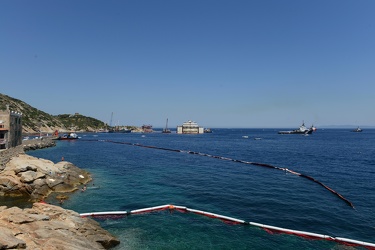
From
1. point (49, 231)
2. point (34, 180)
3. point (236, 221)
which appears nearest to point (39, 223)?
point (49, 231)

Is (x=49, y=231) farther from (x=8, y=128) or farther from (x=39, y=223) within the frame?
(x=8, y=128)

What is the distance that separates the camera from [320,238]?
25.8 meters

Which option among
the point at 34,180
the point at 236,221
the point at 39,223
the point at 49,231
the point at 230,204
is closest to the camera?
the point at 49,231

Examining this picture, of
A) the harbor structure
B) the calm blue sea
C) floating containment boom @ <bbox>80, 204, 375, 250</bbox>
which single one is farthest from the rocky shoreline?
the harbor structure

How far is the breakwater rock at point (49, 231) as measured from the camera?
17.5 metres

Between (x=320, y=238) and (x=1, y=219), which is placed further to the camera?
(x=320, y=238)

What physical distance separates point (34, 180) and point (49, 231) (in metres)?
23.9

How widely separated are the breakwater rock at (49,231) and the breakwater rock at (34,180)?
15621 millimetres

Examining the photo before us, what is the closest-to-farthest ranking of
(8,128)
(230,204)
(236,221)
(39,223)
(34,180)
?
(39,223) → (236,221) → (230,204) → (34,180) → (8,128)

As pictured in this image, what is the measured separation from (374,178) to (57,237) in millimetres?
62607

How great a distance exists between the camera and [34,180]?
40188 millimetres

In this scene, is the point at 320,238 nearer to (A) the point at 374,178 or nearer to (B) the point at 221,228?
(B) the point at 221,228

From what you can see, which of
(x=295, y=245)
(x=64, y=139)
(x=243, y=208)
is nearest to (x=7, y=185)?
(x=243, y=208)

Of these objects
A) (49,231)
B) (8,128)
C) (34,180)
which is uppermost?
(8,128)
